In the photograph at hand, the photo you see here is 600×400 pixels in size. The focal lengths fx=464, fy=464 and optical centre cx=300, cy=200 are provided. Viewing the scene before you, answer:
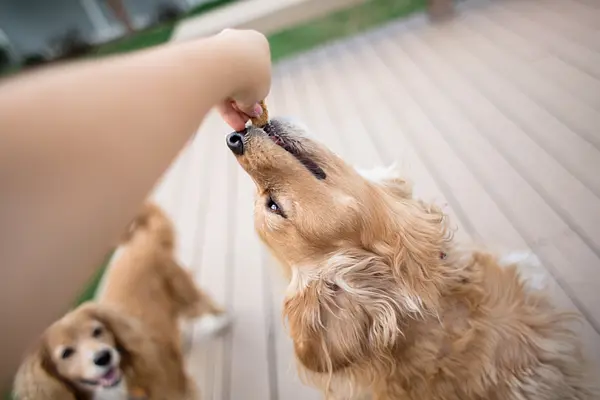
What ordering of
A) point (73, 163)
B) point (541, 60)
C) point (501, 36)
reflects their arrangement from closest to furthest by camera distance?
point (73, 163) < point (541, 60) < point (501, 36)

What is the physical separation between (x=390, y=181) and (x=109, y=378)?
110 cm

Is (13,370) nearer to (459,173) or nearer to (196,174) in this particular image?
(459,173)

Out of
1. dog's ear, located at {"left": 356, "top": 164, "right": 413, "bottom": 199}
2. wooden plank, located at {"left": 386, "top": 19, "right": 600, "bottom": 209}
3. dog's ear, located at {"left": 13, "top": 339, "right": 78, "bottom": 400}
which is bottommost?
dog's ear, located at {"left": 13, "top": 339, "right": 78, "bottom": 400}

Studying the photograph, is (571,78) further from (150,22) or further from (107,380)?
(150,22)

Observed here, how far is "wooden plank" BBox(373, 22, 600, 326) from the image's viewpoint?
160 cm

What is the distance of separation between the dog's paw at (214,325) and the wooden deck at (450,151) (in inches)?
1.5

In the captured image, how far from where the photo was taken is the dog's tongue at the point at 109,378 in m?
1.50

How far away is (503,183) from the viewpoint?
2031mm

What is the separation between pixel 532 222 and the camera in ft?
5.98

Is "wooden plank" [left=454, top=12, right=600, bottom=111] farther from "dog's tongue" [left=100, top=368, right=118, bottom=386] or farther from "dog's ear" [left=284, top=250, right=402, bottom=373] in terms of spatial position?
"dog's tongue" [left=100, top=368, right=118, bottom=386]

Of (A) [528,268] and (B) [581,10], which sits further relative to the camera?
(B) [581,10]

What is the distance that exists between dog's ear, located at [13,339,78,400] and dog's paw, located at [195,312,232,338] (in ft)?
2.28

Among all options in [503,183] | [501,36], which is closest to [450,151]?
[503,183]

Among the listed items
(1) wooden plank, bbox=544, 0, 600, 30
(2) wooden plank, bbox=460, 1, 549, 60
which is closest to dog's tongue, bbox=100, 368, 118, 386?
(2) wooden plank, bbox=460, 1, 549, 60
